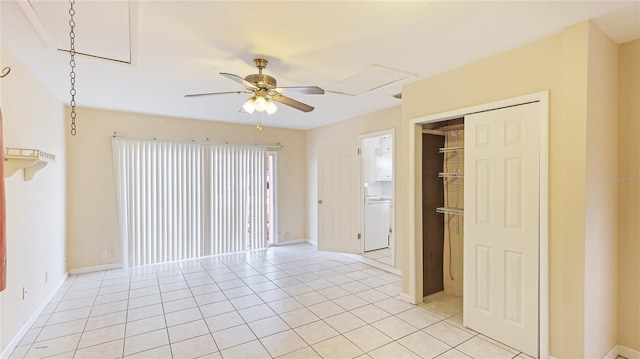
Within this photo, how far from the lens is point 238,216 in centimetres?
566

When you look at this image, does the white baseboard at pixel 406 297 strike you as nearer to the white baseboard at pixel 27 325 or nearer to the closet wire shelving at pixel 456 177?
the closet wire shelving at pixel 456 177

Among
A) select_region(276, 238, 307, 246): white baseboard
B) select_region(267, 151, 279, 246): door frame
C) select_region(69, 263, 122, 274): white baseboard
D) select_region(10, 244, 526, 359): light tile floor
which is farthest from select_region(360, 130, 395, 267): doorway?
select_region(69, 263, 122, 274): white baseboard

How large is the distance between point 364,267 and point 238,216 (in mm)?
2580

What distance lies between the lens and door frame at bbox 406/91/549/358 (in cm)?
222

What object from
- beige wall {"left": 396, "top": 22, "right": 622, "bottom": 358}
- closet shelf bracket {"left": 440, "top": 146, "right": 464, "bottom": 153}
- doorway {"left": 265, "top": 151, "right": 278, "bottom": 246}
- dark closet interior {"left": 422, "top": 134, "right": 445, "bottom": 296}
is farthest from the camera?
doorway {"left": 265, "top": 151, "right": 278, "bottom": 246}

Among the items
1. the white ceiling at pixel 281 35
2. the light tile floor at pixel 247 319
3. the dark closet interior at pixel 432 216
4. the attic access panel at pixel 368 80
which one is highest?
the white ceiling at pixel 281 35

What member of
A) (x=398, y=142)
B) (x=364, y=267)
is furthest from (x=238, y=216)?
(x=398, y=142)

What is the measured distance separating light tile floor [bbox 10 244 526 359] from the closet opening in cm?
27

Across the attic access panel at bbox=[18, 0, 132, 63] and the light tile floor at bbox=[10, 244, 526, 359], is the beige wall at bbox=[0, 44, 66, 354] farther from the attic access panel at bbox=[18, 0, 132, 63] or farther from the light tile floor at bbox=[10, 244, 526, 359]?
the attic access panel at bbox=[18, 0, 132, 63]

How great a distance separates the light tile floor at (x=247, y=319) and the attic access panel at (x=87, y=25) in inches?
99.1

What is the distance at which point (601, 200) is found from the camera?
217cm

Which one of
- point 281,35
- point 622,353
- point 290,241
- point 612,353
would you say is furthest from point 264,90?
point 290,241

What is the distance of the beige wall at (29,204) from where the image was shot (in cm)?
246

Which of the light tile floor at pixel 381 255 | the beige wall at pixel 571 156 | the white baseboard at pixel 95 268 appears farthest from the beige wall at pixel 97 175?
the beige wall at pixel 571 156
